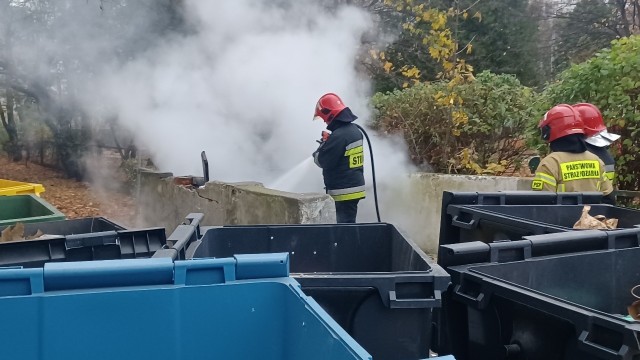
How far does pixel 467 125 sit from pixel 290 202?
3.20 meters

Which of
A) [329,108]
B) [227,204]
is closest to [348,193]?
[329,108]

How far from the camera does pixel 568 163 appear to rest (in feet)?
13.8

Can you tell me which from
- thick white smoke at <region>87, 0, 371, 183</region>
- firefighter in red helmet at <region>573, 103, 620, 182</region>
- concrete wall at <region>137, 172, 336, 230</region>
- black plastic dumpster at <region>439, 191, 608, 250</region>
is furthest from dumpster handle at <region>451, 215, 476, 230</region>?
thick white smoke at <region>87, 0, 371, 183</region>

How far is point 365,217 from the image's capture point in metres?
7.45

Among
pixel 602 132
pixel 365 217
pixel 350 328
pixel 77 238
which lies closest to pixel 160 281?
pixel 350 328

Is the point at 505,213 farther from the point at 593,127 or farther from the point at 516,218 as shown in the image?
the point at 593,127

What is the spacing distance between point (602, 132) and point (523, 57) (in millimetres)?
12213

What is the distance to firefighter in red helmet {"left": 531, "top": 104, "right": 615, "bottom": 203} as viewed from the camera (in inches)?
165

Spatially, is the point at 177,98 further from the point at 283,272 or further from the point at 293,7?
the point at 283,272

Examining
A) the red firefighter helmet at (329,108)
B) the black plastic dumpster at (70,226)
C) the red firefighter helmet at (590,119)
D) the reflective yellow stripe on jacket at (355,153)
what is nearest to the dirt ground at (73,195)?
the red firefighter helmet at (329,108)

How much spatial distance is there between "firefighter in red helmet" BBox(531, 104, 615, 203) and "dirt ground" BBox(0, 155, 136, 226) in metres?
6.05

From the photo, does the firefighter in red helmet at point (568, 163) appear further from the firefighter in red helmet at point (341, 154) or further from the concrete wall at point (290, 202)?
the firefighter in red helmet at point (341, 154)

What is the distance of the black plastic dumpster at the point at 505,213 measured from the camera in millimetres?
2969

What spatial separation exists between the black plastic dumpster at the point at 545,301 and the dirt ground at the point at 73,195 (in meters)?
6.99
